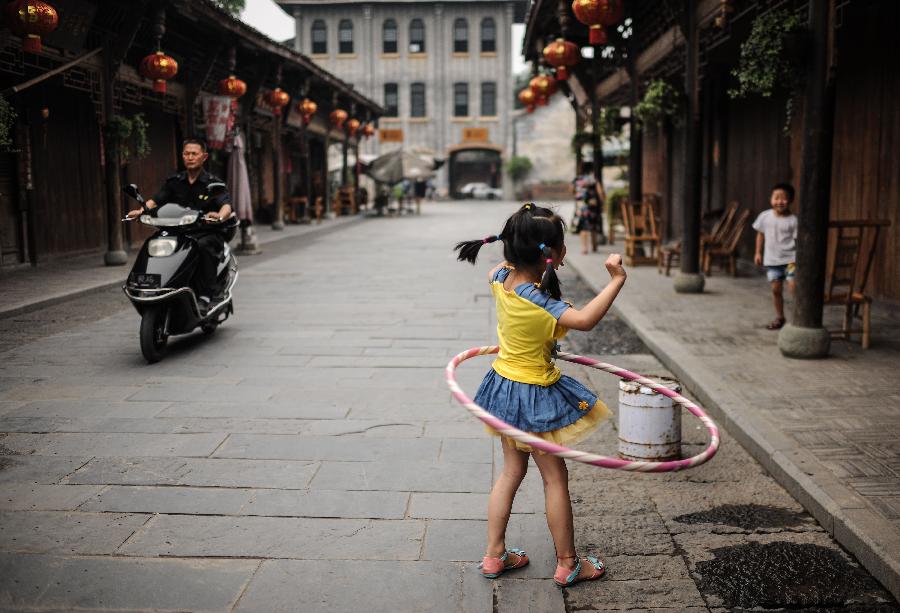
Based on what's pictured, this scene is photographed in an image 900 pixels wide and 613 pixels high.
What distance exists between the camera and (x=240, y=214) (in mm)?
16234

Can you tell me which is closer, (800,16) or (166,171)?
(800,16)

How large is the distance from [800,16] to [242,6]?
106 feet

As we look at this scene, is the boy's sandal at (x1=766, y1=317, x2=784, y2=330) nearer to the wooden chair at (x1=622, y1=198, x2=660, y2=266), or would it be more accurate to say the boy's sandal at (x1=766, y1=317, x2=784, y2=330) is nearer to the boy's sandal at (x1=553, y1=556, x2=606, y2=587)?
the boy's sandal at (x1=553, y1=556, x2=606, y2=587)

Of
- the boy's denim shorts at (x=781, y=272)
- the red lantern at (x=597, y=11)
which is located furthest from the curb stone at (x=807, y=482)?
the red lantern at (x=597, y=11)

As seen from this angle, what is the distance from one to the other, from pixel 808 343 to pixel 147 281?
5.35 m

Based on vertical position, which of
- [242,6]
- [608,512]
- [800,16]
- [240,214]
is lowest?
[608,512]

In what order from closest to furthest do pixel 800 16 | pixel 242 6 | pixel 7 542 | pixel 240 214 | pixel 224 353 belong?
pixel 7 542 < pixel 800 16 < pixel 224 353 < pixel 240 214 < pixel 242 6

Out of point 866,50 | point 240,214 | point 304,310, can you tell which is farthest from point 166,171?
point 866,50

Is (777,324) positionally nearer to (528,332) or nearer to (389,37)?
(528,332)

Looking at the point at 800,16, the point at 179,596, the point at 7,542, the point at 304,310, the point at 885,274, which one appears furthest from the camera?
the point at 304,310

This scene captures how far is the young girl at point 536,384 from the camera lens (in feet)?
10.6

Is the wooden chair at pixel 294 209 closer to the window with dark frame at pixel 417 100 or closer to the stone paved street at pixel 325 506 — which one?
the stone paved street at pixel 325 506

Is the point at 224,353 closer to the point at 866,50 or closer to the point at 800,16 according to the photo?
the point at 800,16

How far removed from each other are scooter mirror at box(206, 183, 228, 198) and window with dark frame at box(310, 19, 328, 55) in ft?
152
